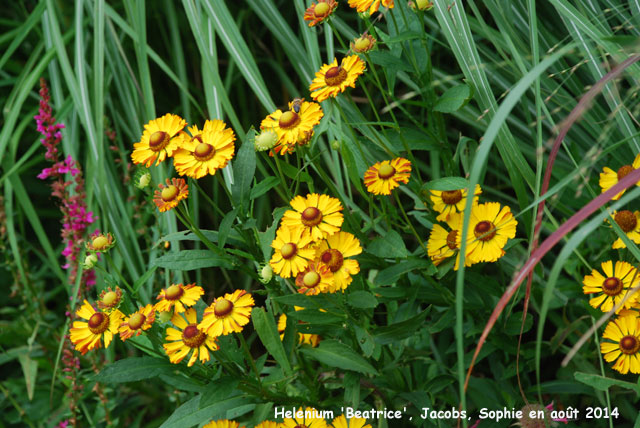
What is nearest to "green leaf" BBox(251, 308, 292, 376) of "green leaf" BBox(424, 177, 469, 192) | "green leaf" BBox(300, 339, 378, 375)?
"green leaf" BBox(300, 339, 378, 375)

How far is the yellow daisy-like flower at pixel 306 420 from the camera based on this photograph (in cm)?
76

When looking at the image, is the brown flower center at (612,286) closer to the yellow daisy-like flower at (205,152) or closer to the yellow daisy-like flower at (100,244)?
the yellow daisy-like flower at (205,152)

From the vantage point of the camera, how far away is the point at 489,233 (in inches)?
33.0

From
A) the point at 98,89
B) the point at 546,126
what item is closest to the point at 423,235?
the point at 546,126

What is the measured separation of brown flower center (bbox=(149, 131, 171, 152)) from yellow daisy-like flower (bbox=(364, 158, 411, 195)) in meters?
0.25

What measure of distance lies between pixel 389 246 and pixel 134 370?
1.15 feet

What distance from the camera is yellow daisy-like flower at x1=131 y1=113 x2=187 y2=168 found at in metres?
0.81

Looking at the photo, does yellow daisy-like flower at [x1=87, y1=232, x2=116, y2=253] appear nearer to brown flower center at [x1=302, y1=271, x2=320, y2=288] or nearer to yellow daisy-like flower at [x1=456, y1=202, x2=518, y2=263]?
brown flower center at [x1=302, y1=271, x2=320, y2=288]

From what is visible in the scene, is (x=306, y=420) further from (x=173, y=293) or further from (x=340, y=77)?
(x=340, y=77)

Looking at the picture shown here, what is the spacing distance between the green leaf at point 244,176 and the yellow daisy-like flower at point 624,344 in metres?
0.47

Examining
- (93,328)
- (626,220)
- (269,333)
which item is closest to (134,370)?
(93,328)

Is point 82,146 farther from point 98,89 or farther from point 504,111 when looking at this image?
point 504,111

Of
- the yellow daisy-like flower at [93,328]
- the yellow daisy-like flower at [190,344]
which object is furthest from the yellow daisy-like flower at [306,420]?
the yellow daisy-like flower at [93,328]

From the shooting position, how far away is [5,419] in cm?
133
